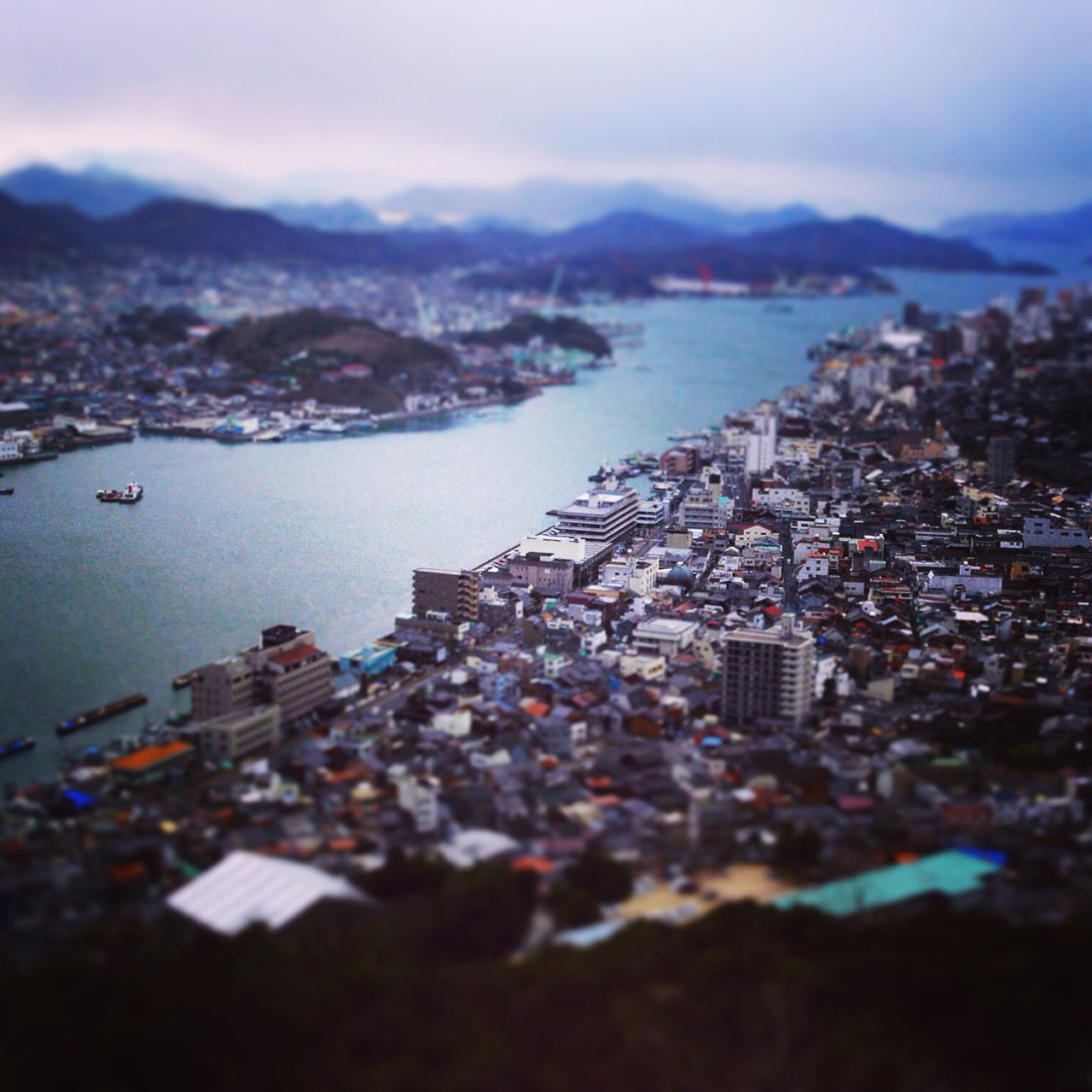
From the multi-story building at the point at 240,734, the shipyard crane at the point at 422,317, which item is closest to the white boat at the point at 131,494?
the multi-story building at the point at 240,734

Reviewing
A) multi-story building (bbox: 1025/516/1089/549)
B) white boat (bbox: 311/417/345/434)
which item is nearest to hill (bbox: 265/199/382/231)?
white boat (bbox: 311/417/345/434)

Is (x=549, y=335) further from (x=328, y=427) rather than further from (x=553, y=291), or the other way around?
(x=553, y=291)

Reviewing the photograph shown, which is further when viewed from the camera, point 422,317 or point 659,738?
point 422,317

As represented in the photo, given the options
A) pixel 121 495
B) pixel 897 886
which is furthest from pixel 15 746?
pixel 121 495

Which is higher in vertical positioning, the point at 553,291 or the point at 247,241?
the point at 247,241

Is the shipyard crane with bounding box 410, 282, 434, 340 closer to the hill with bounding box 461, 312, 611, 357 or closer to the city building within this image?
the hill with bounding box 461, 312, 611, 357

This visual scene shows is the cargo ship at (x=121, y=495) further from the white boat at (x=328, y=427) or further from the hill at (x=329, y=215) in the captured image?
the hill at (x=329, y=215)
